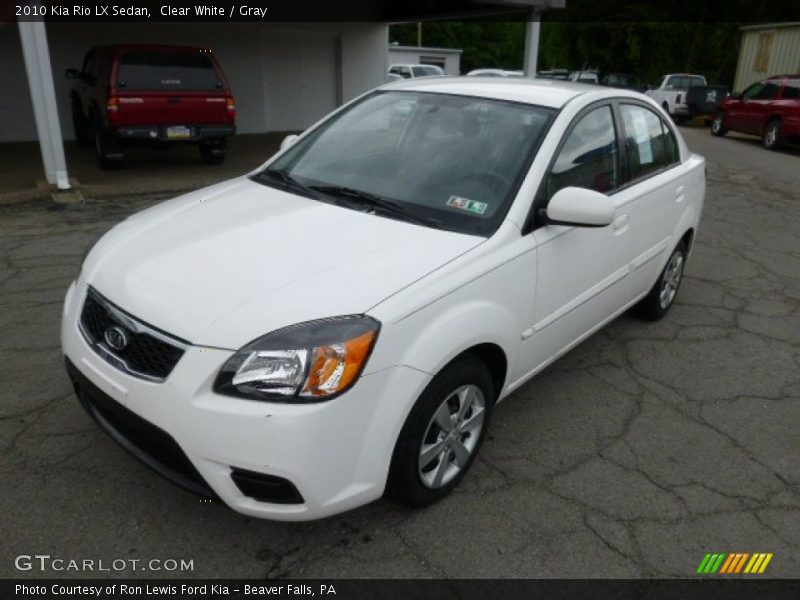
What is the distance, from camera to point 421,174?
9.93 feet

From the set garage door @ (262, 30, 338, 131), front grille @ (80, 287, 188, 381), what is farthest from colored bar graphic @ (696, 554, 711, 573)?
garage door @ (262, 30, 338, 131)

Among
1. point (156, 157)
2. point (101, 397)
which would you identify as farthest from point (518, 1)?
point (101, 397)

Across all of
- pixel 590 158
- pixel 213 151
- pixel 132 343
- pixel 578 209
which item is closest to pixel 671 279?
pixel 590 158

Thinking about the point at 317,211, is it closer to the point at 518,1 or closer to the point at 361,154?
the point at 361,154

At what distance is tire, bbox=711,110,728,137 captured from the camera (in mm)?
17344

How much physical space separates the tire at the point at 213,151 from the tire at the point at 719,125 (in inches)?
543

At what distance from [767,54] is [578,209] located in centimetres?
2381

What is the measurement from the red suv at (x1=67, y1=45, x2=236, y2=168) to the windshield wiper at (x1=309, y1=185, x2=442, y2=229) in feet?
22.7

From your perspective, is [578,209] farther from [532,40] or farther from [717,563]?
[532,40]

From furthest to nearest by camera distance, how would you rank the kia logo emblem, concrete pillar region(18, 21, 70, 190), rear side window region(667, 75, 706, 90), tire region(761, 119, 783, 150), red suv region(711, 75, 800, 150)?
rear side window region(667, 75, 706, 90)
tire region(761, 119, 783, 150)
red suv region(711, 75, 800, 150)
concrete pillar region(18, 21, 70, 190)
the kia logo emblem

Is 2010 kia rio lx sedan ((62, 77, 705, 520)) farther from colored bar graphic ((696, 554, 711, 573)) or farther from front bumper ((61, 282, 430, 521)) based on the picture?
colored bar graphic ((696, 554, 711, 573))

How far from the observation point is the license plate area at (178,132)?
9227 mm

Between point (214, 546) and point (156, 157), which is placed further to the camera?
point (156, 157)

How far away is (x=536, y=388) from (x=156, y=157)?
9.44 m
